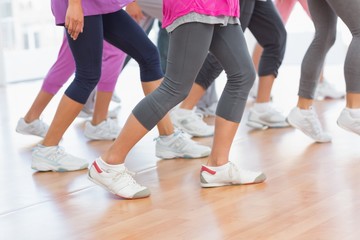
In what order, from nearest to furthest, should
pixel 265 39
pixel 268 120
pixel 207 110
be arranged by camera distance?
pixel 265 39
pixel 268 120
pixel 207 110

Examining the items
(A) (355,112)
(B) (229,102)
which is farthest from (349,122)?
(B) (229,102)

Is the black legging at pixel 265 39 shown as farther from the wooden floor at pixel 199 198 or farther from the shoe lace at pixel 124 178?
the shoe lace at pixel 124 178

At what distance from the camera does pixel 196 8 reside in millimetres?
2840

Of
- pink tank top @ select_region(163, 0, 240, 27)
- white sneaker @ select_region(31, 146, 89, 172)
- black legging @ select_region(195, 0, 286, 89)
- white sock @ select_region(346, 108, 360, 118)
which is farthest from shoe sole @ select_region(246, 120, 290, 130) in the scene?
pink tank top @ select_region(163, 0, 240, 27)

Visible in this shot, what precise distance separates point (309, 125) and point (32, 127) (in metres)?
1.43

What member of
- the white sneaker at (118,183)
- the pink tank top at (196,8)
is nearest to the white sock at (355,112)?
the pink tank top at (196,8)

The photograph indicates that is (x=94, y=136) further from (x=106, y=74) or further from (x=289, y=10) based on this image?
(x=289, y=10)

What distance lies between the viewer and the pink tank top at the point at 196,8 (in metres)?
2.84

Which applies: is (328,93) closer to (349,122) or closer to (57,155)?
(349,122)

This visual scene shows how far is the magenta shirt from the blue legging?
3 centimetres

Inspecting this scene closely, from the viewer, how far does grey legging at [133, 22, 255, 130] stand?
9.49 ft

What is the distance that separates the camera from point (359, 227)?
2531 millimetres

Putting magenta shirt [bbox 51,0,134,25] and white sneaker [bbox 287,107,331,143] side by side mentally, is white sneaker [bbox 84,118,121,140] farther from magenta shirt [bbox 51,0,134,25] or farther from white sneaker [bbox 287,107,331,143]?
magenta shirt [bbox 51,0,134,25]

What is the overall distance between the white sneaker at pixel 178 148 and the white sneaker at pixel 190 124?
0.46 metres
